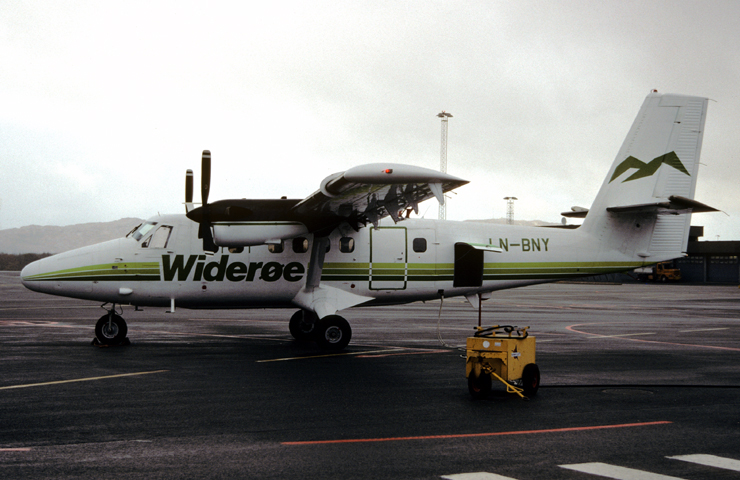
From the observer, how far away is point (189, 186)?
1736 centimetres

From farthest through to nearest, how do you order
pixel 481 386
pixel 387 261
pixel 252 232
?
pixel 387 261 < pixel 252 232 < pixel 481 386

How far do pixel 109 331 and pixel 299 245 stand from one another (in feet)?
18.4

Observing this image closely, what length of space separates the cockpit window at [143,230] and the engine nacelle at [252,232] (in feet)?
9.49

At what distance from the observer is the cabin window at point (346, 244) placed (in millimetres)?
18058

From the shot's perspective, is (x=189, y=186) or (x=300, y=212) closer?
(x=300, y=212)

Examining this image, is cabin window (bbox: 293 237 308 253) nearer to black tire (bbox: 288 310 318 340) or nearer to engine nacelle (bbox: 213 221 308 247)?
engine nacelle (bbox: 213 221 308 247)

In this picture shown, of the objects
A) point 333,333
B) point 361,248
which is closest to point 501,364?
point 333,333

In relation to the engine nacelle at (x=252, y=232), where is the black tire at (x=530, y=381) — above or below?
below

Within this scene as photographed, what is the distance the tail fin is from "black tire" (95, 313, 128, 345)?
14.2 metres

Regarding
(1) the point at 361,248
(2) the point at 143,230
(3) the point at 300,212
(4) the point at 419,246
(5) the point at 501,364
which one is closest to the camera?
(5) the point at 501,364

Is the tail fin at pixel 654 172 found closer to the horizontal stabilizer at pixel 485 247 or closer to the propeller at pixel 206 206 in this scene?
the horizontal stabilizer at pixel 485 247

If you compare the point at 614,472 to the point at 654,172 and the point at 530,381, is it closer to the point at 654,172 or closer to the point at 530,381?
the point at 530,381

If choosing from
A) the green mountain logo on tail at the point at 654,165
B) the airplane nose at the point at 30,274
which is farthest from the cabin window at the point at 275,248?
the green mountain logo on tail at the point at 654,165

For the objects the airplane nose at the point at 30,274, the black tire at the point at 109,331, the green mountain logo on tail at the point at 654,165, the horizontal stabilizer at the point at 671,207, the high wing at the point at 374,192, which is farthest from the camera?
the green mountain logo on tail at the point at 654,165
